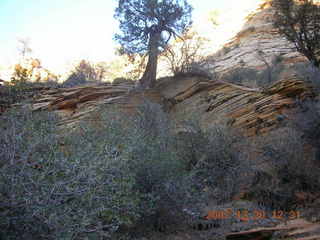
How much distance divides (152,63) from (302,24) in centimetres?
700

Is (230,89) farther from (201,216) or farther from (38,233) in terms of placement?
(38,233)

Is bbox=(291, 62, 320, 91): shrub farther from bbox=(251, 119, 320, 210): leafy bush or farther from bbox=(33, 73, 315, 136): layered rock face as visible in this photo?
bbox=(251, 119, 320, 210): leafy bush

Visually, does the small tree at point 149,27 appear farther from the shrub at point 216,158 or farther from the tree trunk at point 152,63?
the shrub at point 216,158

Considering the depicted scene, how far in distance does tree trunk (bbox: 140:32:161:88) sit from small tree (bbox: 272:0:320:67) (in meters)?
5.78

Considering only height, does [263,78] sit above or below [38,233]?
above

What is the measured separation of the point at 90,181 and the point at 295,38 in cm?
1375

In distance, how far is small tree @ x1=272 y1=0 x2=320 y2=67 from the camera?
14.0 metres

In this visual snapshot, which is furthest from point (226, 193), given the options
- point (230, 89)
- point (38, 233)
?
point (230, 89)

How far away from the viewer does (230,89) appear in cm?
1295

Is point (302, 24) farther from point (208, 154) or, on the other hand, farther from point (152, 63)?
point (208, 154)

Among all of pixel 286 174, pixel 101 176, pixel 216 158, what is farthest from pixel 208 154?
pixel 101 176

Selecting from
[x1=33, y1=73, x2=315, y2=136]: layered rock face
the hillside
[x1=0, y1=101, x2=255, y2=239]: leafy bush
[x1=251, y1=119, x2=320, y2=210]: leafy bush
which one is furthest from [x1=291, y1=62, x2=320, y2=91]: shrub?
[x1=0, y1=101, x2=255, y2=239]: leafy bush

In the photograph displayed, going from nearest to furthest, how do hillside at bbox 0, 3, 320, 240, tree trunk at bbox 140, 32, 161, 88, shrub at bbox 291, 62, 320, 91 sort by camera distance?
hillside at bbox 0, 3, 320, 240
shrub at bbox 291, 62, 320, 91
tree trunk at bbox 140, 32, 161, 88
